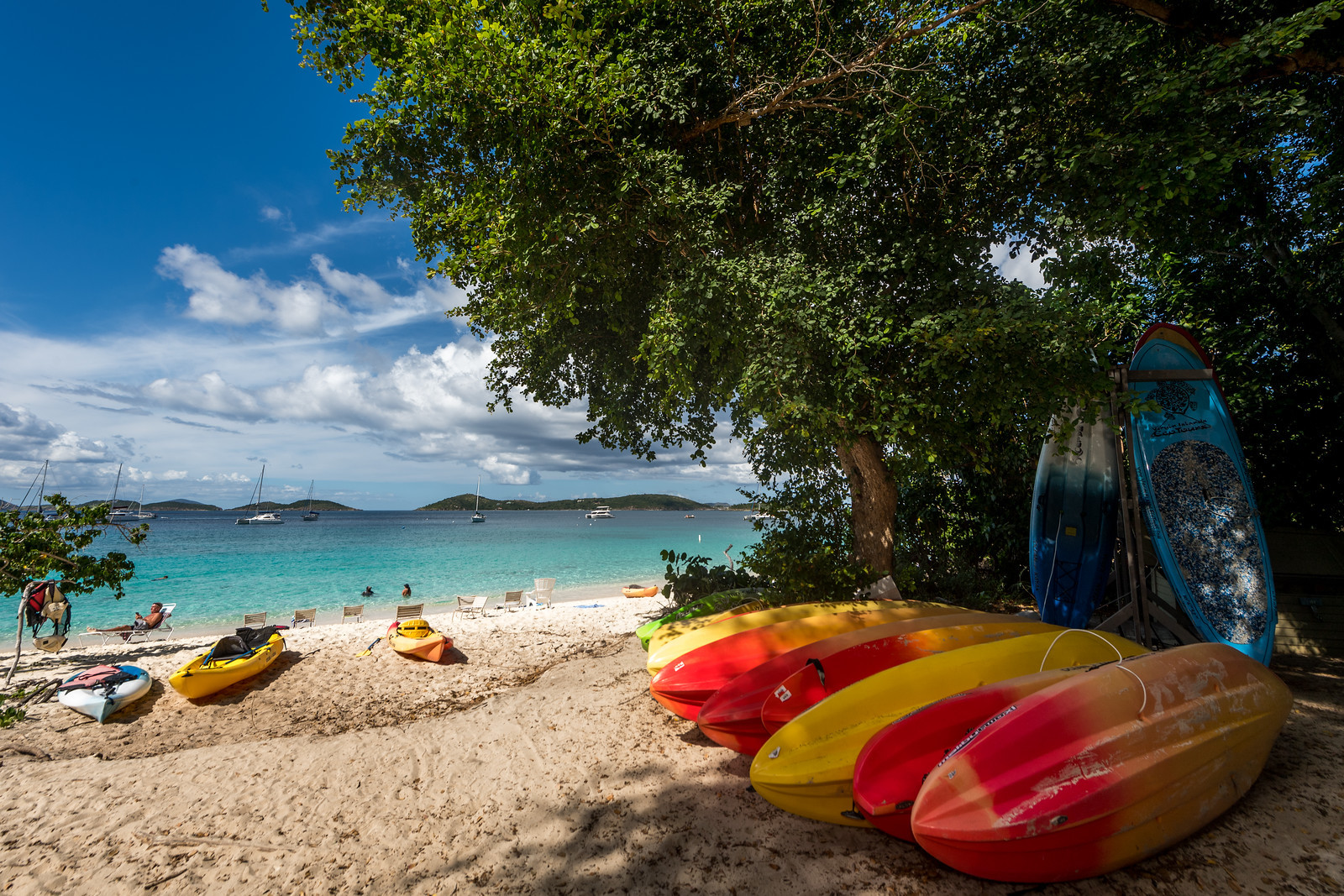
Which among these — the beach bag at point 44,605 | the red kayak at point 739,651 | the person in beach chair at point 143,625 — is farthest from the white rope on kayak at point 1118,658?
the person in beach chair at point 143,625

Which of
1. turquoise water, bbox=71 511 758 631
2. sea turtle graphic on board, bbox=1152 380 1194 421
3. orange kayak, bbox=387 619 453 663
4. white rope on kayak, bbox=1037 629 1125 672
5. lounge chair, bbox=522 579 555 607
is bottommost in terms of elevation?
turquoise water, bbox=71 511 758 631

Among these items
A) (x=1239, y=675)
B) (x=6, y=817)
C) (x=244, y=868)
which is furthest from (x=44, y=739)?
(x=1239, y=675)

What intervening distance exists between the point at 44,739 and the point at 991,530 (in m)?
14.5

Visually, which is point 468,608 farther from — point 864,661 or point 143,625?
point 864,661

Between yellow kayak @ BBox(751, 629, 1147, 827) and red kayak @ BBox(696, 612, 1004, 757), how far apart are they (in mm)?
525

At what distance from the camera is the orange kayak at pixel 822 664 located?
3852 mm

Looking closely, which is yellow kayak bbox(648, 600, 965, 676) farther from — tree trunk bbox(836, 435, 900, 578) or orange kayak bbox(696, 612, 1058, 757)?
tree trunk bbox(836, 435, 900, 578)

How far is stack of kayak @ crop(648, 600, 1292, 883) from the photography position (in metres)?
2.46

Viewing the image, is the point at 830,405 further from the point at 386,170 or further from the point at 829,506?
the point at 386,170

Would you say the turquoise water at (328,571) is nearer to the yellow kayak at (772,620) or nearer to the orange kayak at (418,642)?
the orange kayak at (418,642)

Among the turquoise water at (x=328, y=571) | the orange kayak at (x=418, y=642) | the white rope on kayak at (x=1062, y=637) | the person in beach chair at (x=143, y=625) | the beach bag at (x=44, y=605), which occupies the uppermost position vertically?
the white rope on kayak at (x=1062, y=637)

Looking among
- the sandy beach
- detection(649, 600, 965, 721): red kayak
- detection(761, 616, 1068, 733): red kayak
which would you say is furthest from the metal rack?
detection(649, 600, 965, 721): red kayak

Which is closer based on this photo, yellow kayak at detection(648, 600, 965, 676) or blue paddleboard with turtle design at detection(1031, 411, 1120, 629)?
yellow kayak at detection(648, 600, 965, 676)

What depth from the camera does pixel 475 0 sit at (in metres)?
6.00
